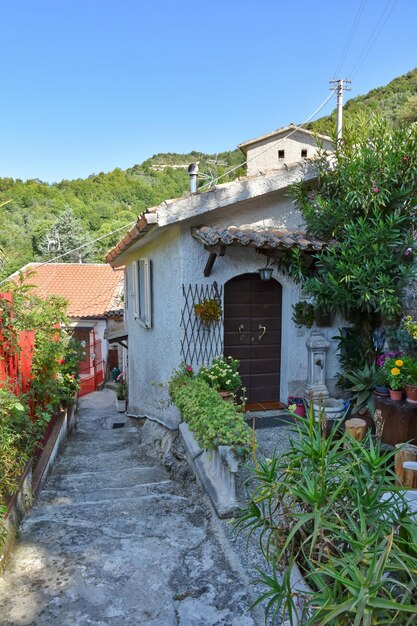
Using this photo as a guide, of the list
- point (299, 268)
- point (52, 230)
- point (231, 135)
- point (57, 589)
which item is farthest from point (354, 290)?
point (52, 230)

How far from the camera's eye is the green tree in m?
40.4

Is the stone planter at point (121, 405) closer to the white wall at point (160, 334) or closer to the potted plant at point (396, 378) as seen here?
the white wall at point (160, 334)

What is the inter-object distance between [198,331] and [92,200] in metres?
45.5

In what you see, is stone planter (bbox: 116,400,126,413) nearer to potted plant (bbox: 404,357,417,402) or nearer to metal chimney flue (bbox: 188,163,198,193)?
metal chimney flue (bbox: 188,163,198,193)

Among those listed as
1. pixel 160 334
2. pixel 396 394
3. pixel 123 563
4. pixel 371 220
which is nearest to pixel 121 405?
pixel 160 334

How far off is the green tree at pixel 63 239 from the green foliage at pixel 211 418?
36399mm

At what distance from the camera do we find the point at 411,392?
17.5 feet

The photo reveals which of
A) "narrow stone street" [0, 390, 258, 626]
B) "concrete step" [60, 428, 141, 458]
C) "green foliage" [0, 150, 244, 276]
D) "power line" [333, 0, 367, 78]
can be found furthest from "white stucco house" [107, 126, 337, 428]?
"green foliage" [0, 150, 244, 276]

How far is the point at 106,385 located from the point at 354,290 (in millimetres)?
16718

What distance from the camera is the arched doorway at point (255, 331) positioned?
712 centimetres

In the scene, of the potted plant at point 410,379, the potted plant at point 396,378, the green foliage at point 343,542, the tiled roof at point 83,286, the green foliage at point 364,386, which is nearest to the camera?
the green foliage at point 343,542

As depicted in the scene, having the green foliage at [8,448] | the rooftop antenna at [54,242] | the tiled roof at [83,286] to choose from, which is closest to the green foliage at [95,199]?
the rooftop antenna at [54,242]

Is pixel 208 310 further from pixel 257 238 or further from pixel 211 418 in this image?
pixel 211 418

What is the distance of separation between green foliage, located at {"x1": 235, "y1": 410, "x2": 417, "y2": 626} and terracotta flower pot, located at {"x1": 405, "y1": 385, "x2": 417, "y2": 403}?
3.06 meters
